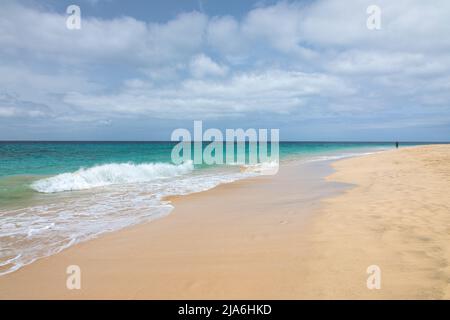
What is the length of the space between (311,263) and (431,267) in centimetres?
143

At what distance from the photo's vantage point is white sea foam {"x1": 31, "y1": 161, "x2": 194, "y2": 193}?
1148 cm

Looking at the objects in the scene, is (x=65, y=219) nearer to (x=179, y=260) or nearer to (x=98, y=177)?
(x=179, y=260)

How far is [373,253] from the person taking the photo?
365 centimetres

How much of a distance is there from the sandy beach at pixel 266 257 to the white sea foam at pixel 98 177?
7.69 meters

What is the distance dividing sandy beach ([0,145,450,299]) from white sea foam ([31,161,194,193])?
25.2 ft

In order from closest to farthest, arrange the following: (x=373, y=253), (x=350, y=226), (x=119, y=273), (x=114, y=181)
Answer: (x=119, y=273)
(x=373, y=253)
(x=350, y=226)
(x=114, y=181)

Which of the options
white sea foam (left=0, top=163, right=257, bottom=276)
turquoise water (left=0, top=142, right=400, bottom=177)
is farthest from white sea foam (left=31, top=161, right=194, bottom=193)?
turquoise water (left=0, top=142, right=400, bottom=177)

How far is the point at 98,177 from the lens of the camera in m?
13.8

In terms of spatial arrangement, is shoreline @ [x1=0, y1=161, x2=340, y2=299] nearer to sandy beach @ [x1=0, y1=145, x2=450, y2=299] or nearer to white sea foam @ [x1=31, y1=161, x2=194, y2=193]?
sandy beach @ [x1=0, y1=145, x2=450, y2=299]

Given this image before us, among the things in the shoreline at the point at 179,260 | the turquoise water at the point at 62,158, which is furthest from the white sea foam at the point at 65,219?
the turquoise water at the point at 62,158

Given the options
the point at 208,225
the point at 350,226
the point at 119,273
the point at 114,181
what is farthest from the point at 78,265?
the point at 114,181

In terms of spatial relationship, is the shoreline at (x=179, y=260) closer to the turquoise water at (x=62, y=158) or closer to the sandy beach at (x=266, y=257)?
the sandy beach at (x=266, y=257)

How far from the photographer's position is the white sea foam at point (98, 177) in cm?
1148

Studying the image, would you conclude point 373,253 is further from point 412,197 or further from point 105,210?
point 105,210
